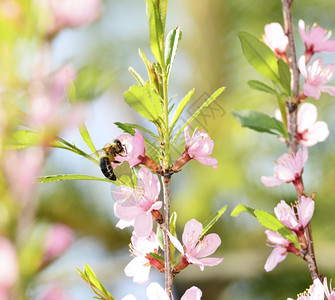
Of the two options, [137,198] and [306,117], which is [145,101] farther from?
[306,117]

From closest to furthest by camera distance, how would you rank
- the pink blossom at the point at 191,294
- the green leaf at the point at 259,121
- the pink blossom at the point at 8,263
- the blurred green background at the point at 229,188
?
the pink blossom at the point at 8,263
the pink blossom at the point at 191,294
the green leaf at the point at 259,121
the blurred green background at the point at 229,188

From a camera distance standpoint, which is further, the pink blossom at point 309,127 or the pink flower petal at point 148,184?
the pink blossom at point 309,127

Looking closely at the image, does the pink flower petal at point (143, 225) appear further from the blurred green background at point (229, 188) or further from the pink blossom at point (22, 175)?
the blurred green background at point (229, 188)

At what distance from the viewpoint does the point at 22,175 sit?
21cm

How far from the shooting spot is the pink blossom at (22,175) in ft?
0.68

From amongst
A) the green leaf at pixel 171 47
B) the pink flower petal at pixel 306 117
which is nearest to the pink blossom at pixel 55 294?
the green leaf at pixel 171 47

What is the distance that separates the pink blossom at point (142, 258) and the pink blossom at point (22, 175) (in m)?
0.13

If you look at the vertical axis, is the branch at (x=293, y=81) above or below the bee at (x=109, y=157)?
above

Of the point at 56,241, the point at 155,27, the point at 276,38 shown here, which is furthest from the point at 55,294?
the point at 276,38

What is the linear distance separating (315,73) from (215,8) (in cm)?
128

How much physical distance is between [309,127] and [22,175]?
0.30m

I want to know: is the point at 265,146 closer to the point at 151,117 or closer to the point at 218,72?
the point at 218,72

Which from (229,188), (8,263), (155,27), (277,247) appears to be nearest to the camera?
(8,263)

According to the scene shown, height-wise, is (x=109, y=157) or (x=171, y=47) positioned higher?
(x=171, y=47)
